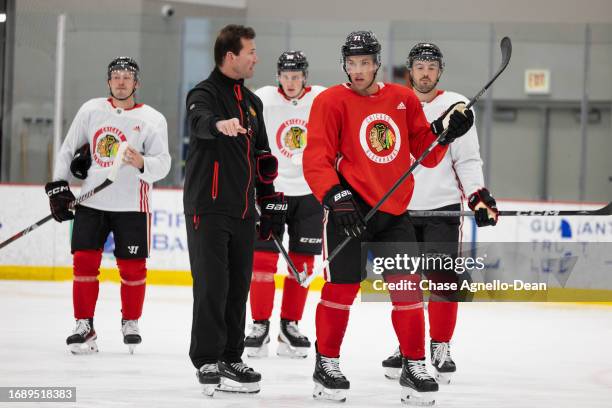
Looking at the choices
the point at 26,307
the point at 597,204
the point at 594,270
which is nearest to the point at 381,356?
the point at 26,307

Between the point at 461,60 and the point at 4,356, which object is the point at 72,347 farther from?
the point at 461,60

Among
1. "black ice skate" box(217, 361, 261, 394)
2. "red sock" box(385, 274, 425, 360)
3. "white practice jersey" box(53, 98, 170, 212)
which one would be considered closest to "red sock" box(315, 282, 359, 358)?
"red sock" box(385, 274, 425, 360)

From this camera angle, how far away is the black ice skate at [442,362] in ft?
12.9

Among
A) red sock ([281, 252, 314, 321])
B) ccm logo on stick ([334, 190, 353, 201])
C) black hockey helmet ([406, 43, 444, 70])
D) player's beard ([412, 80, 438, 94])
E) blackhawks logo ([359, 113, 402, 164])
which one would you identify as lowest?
red sock ([281, 252, 314, 321])

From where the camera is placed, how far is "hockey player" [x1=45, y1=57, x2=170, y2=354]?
14.8 ft

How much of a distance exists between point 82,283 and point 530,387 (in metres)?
1.87

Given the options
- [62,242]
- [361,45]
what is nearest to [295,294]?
[361,45]

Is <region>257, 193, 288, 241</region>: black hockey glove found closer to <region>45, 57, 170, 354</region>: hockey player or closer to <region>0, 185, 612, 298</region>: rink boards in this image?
<region>45, 57, 170, 354</region>: hockey player

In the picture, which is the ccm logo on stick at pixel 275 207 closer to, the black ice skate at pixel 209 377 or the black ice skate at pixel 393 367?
the black ice skate at pixel 209 377

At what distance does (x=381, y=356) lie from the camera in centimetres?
465

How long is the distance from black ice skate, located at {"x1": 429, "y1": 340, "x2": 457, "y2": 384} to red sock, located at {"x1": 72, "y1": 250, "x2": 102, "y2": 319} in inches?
57.4

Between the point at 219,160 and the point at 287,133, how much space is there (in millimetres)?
1385

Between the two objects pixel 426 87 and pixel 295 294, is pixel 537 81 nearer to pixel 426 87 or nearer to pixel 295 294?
pixel 295 294

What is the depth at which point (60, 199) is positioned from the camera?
451cm
